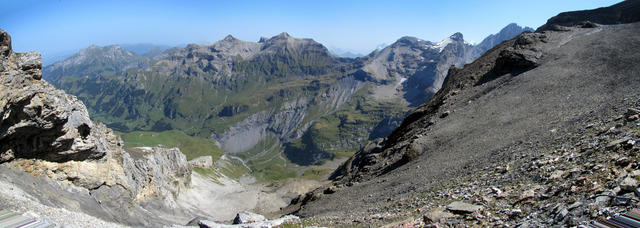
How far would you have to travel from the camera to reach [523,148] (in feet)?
92.8

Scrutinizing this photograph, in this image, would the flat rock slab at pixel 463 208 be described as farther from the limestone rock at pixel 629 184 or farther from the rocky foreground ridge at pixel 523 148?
the limestone rock at pixel 629 184

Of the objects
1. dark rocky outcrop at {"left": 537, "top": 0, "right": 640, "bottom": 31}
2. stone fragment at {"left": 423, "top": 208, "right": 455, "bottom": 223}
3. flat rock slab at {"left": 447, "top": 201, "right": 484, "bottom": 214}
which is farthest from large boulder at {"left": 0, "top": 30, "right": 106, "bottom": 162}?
dark rocky outcrop at {"left": 537, "top": 0, "right": 640, "bottom": 31}

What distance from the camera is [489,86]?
194 feet

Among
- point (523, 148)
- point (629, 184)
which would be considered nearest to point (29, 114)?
point (629, 184)

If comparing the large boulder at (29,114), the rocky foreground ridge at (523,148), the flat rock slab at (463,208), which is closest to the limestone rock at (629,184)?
the rocky foreground ridge at (523,148)

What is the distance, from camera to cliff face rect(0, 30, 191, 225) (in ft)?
109

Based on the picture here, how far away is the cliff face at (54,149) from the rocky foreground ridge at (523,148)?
3232 cm

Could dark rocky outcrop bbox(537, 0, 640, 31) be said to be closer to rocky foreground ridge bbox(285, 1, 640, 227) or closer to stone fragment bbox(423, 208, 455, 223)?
rocky foreground ridge bbox(285, 1, 640, 227)

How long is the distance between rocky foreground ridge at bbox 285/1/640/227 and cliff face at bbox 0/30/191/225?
32.3 m

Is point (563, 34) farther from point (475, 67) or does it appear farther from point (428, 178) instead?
point (428, 178)

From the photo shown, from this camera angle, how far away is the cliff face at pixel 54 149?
3316cm

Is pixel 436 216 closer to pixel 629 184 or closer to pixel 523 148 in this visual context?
pixel 629 184

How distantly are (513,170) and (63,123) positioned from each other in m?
54.7

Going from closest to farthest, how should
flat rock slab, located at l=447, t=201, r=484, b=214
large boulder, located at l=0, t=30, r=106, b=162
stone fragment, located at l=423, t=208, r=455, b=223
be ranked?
1. stone fragment, located at l=423, t=208, r=455, b=223
2. flat rock slab, located at l=447, t=201, r=484, b=214
3. large boulder, located at l=0, t=30, r=106, b=162
